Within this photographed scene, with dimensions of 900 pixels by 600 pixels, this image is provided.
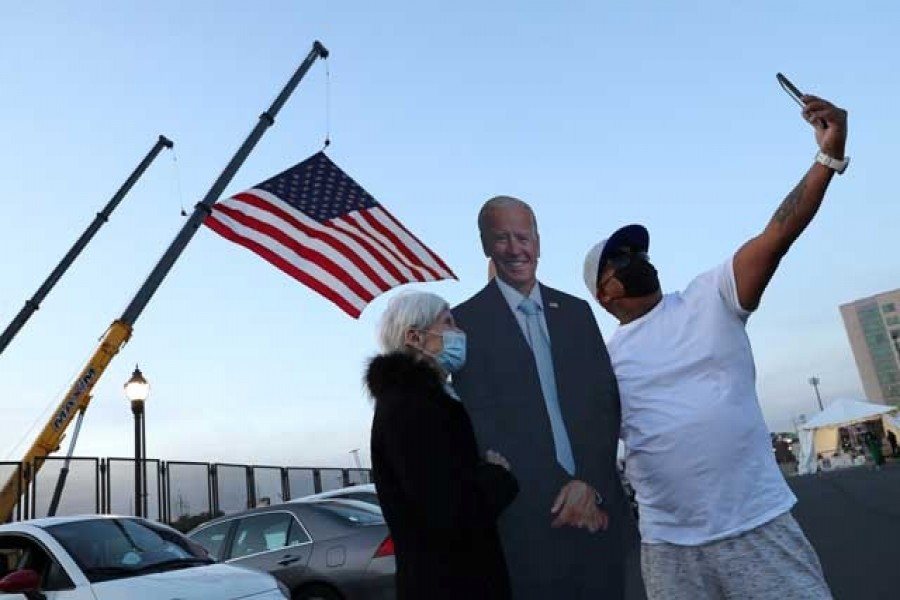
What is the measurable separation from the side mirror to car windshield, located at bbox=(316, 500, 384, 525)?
2966mm

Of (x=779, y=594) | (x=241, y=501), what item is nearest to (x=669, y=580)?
(x=779, y=594)

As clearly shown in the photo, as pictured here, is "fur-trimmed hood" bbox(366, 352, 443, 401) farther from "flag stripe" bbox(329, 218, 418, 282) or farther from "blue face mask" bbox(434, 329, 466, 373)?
"flag stripe" bbox(329, 218, 418, 282)

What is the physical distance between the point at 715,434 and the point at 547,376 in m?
0.67

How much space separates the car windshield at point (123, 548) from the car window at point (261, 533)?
1.32m

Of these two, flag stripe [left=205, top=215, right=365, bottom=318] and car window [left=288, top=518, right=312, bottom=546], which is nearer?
flag stripe [left=205, top=215, right=365, bottom=318]

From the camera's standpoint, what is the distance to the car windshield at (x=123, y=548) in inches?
217

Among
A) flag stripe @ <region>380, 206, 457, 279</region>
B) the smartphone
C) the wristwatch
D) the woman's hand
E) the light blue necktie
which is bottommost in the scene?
the woman's hand

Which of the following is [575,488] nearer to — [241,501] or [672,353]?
[672,353]

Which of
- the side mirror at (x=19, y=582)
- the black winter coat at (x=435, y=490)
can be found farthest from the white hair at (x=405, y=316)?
the side mirror at (x=19, y=582)

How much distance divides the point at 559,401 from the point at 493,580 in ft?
2.42

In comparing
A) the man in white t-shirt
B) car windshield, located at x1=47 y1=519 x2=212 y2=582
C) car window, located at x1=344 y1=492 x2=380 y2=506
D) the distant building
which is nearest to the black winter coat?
the man in white t-shirt

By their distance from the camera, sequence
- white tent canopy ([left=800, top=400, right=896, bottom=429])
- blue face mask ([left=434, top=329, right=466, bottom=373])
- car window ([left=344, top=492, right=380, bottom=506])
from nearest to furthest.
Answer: blue face mask ([left=434, top=329, right=466, bottom=373]), car window ([left=344, top=492, right=380, bottom=506]), white tent canopy ([left=800, top=400, right=896, bottom=429])

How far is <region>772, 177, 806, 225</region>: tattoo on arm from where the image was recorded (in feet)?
8.09

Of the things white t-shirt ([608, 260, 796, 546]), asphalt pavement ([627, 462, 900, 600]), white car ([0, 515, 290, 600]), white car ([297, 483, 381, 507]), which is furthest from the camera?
white car ([297, 483, 381, 507])
